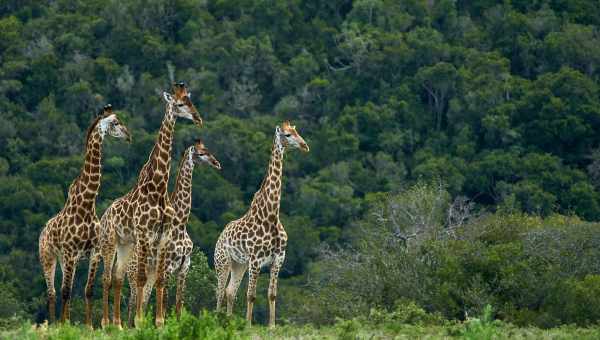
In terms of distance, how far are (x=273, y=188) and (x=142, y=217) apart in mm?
3011

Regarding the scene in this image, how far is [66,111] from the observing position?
55.7 metres

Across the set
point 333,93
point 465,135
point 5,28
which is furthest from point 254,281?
point 5,28

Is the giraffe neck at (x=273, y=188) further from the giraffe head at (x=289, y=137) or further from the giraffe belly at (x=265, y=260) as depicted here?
the giraffe belly at (x=265, y=260)

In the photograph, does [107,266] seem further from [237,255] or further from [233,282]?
[233,282]

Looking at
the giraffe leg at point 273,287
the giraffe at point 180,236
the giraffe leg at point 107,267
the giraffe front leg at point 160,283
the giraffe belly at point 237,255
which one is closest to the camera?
the giraffe front leg at point 160,283

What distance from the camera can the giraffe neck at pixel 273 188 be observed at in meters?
20.1

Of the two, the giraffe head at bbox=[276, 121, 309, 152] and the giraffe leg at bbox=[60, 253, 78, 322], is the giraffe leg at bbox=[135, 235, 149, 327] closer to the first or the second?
the giraffe leg at bbox=[60, 253, 78, 322]

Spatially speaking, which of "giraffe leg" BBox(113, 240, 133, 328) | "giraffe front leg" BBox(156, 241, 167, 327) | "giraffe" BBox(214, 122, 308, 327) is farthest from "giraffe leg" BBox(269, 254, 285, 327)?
"giraffe leg" BBox(113, 240, 133, 328)

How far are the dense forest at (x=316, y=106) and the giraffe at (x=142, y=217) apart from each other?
1803 centimetres

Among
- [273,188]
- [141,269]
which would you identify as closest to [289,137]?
[273,188]

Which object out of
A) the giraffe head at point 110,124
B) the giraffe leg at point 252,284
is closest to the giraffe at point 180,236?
the giraffe leg at point 252,284

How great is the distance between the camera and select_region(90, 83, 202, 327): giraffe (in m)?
17.6

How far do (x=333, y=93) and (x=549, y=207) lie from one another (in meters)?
14.0

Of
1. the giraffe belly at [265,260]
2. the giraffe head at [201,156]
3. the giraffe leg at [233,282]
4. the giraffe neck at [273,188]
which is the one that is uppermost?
the giraffe head at [201,156]
